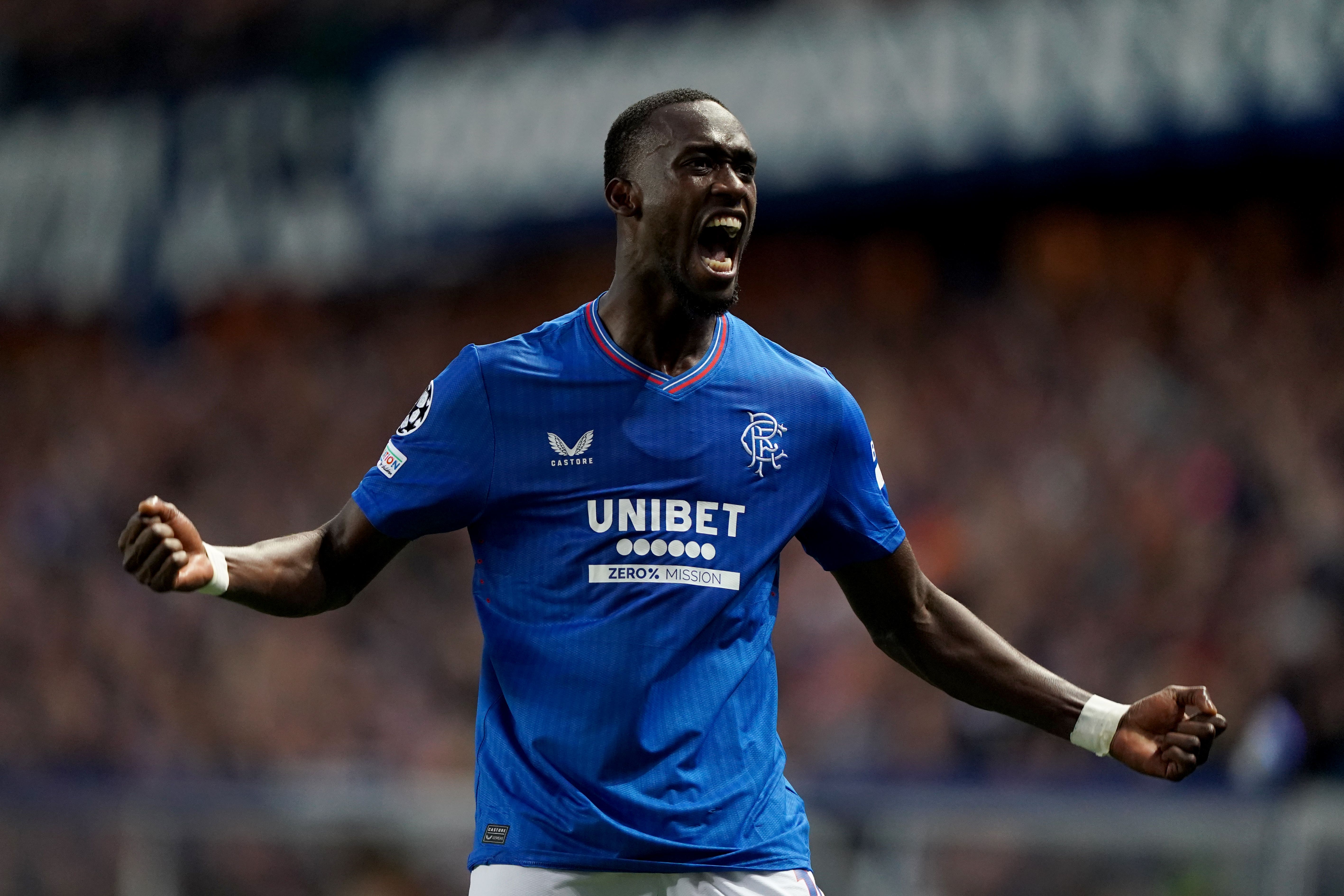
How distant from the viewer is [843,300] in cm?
1223

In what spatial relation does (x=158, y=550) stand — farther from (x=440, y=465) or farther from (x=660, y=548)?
(x=660, y=548)

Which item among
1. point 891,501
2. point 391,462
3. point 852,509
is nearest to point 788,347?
point 891,501

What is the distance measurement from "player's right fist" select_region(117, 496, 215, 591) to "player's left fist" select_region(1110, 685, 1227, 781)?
81.5 inches

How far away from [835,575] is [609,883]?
0.96 meters

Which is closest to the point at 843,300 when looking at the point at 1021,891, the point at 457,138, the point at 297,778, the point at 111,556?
the point at 457,138

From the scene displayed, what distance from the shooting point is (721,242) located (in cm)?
376

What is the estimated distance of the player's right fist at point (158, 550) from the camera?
336 cm

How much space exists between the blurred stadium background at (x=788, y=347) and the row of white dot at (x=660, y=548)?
11.3 feet

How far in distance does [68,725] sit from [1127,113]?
31.1ft

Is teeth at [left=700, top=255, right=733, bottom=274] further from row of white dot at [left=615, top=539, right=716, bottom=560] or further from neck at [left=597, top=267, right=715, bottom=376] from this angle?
row of white dot at [left=615, top=539, right=716, bottom=560]

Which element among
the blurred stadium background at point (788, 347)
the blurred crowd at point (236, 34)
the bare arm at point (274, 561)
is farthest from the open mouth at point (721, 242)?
the blurred crowd at point (236, 34)

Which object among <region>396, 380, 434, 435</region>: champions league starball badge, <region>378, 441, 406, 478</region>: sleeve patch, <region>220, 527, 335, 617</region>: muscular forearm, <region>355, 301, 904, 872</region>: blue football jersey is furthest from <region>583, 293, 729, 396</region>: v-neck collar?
<region>220, 527, 335, 617</region>: muscular forearm

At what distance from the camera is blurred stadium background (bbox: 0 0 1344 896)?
785cm

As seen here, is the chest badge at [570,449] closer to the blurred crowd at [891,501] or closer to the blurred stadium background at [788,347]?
the blurred stadium background at [788,347]
